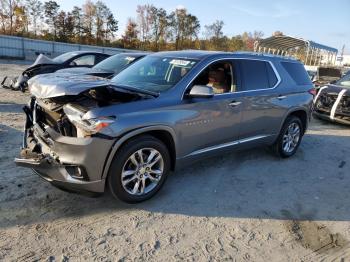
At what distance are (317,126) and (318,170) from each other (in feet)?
13.4

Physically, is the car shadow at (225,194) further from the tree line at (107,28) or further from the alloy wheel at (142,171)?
the tree line at (107,28)

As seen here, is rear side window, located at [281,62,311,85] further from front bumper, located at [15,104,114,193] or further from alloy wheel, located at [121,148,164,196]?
front bumper, located at [15,104,114,193]

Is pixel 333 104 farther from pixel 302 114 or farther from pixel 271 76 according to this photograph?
pixel 271 76

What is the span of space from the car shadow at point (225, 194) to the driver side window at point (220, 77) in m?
1.31

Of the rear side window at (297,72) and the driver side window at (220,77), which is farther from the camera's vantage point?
the rear side window at (297,72)

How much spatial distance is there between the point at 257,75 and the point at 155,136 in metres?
2.20

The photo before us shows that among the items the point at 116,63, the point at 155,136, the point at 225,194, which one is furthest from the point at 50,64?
the point at 225,194

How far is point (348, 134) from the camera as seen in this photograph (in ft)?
28.7

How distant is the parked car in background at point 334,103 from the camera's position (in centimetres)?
962

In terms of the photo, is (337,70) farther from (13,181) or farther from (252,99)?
(13,181)

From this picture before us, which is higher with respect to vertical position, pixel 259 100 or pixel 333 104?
pixel 259 100

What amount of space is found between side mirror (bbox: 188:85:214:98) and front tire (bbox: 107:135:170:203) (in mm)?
756

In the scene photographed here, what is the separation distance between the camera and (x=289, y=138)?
6.33m

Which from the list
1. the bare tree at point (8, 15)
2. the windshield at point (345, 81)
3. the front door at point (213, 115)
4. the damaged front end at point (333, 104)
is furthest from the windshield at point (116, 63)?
the bare tree at point (8, 15)
